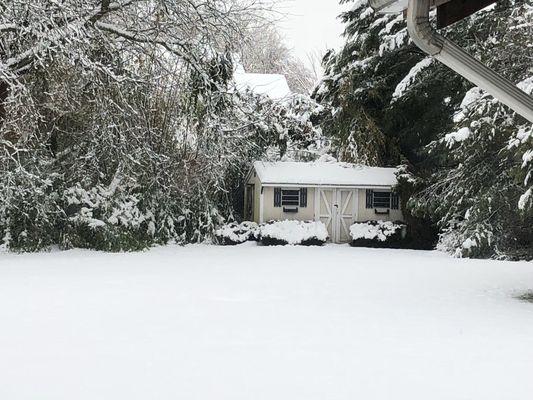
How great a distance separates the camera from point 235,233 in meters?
18.8

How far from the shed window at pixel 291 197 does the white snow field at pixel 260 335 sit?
28.0ft

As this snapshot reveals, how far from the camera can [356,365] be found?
4859 millimetres

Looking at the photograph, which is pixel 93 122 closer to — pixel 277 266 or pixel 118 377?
pixel 277 266

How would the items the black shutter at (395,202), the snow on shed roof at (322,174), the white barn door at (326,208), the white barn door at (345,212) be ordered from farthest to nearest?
1. the black shutter at (395,202)
2. the white barn door at (345,212)
3. the white barn door at (326,208)
4. the snow on shed roof at (322,174)

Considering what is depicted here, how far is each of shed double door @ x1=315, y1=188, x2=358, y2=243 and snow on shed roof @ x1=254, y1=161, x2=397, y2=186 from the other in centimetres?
40

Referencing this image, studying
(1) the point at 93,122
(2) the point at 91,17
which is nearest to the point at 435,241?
(1) the point at 93,122

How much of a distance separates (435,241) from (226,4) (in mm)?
11327

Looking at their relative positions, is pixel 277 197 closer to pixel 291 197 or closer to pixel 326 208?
pixel 291 197

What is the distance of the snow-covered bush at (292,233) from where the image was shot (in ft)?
60.8

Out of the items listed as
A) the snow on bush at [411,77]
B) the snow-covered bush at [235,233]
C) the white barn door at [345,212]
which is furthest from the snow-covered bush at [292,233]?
the snow on bush at [411,77]

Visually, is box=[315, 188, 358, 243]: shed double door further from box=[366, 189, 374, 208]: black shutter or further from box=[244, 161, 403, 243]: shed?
box=[366, 189, 374, 208]: black shutter

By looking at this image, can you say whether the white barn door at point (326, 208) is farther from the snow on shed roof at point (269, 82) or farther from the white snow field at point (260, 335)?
the white snow field at point (260, 335)

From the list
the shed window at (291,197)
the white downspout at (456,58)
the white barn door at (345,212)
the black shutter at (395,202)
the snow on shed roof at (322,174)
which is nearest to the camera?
the white downspout at (456,58)

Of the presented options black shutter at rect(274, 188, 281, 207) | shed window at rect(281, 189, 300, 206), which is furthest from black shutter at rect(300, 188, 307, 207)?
black shutter at rect(274, 188, 281, 207)
